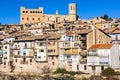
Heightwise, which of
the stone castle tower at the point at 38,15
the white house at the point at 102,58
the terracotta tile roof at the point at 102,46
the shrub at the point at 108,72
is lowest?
the shrub at the point at 108,72

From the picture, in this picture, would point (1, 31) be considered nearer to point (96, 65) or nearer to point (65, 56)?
point (65, 56)

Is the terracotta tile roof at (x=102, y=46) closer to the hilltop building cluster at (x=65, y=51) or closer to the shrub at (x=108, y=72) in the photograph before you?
the hilltop building cluster at (x=65, y=51)

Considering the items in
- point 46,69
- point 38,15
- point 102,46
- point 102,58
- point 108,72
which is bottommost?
point 108,72

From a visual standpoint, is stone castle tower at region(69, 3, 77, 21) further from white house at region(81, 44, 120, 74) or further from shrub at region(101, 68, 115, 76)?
shrub at region(101, 68, 115, 76)

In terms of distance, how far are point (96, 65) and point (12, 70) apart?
53.7ft

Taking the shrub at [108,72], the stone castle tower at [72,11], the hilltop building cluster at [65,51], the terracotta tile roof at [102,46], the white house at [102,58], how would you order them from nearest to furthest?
1. the shrub at [108,72]
2. the white house at [102,58]
3. the terracotta tile roof at [102,46]
4. the hilltop building cluster at [65,51]
5. the stone castle tower at [72,11]

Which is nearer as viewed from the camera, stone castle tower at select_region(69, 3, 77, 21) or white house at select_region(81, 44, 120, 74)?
white house at select_region(81, 44, 120, 74)

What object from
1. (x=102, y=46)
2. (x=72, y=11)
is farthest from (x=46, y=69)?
(x=72, y=11)

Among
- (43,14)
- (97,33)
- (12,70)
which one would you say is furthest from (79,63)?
(43,14)

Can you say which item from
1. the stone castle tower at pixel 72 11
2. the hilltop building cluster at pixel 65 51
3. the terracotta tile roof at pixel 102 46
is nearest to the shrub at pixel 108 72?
the hilltop building cluster at pixel 65 51

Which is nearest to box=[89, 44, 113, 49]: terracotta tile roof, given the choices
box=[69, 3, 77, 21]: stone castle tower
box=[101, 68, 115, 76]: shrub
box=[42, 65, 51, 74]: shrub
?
box=[101, 68, 115, 76]: shrub

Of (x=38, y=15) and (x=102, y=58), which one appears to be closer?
(x=102, y=58)

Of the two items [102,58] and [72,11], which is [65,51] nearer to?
[102,58]

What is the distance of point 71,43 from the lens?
190ft
